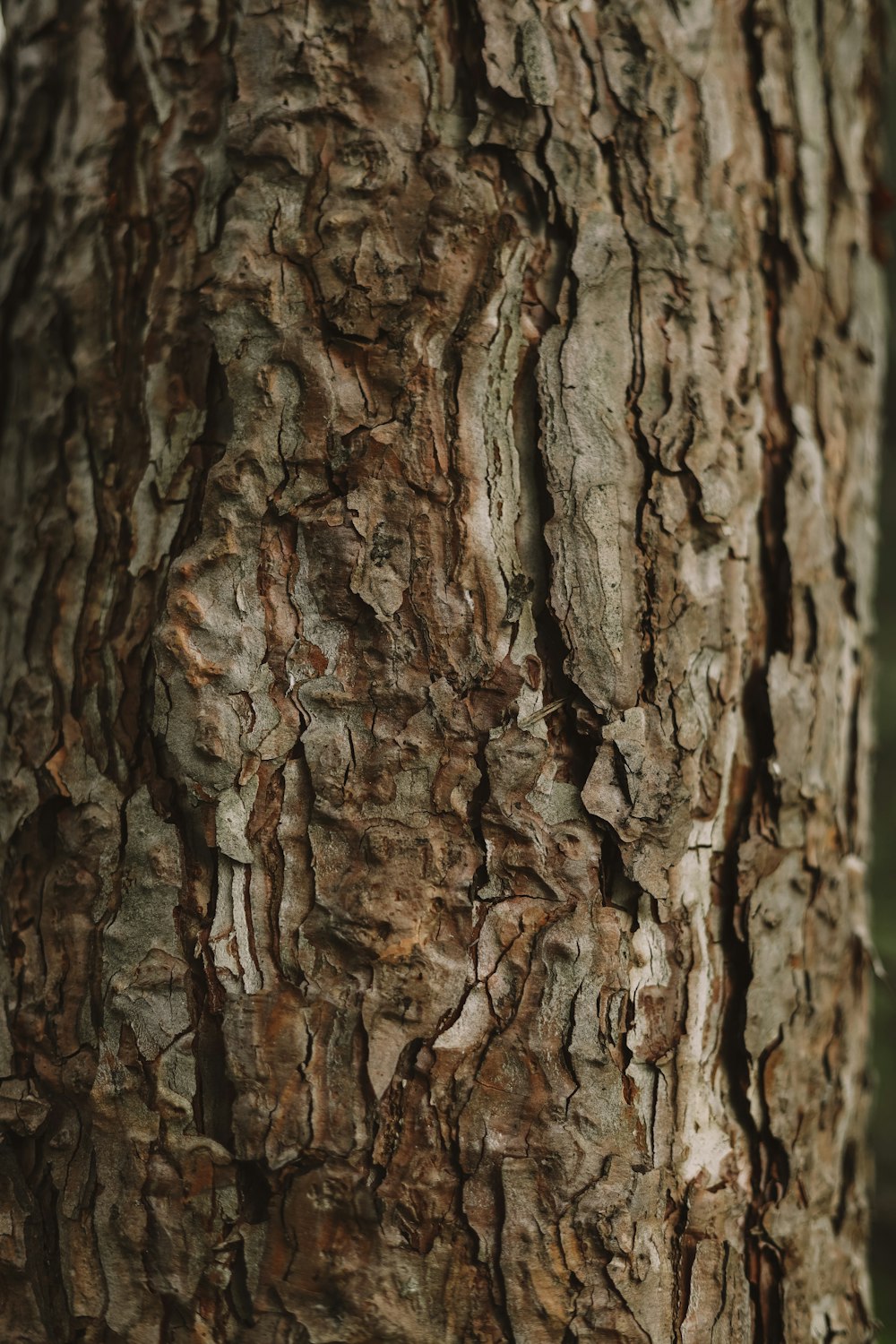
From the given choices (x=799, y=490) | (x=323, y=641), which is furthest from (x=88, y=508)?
(x=799, y=490)

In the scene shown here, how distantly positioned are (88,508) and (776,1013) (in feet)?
3.50

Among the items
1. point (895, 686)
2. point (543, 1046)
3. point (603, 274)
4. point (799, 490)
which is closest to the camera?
point (543, 1046)

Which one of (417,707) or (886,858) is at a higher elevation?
(417,707)

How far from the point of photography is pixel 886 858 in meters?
4.88

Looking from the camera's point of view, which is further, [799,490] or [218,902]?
[799,490]

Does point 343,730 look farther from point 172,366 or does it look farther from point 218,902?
point 172,366

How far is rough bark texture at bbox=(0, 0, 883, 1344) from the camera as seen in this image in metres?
1.15

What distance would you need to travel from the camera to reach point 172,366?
4.23 ft

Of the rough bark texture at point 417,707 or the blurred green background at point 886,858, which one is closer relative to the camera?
the rough bark texture at point 417,707

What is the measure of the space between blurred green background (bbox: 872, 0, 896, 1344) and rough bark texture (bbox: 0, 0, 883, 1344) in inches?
123

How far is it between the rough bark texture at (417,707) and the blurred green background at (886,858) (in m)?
3.13

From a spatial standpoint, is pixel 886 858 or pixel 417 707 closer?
pixel 417 707

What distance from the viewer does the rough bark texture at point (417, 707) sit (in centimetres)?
115

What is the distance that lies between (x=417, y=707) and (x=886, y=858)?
4314 mm
